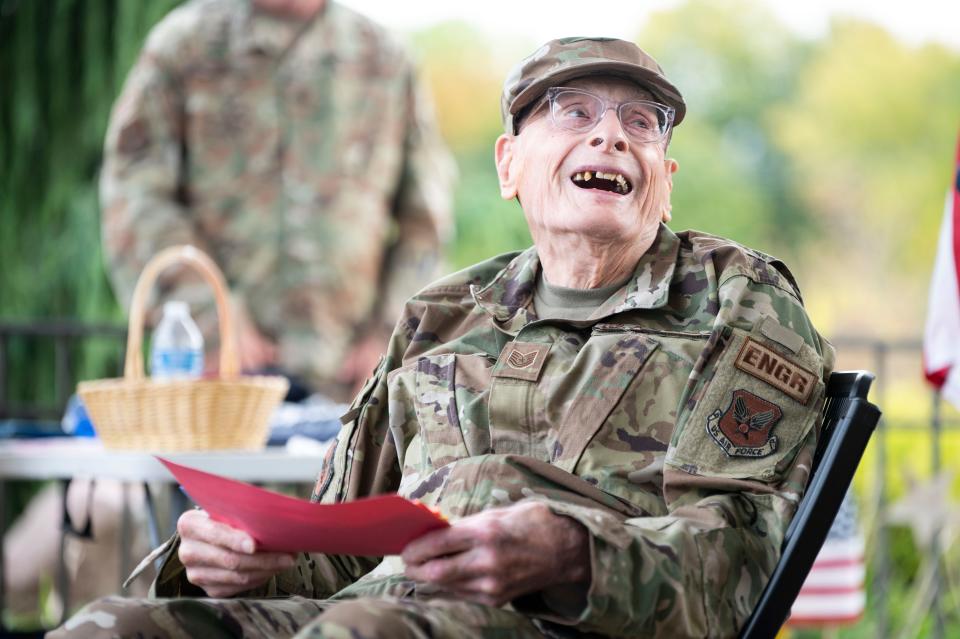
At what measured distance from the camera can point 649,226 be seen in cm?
217

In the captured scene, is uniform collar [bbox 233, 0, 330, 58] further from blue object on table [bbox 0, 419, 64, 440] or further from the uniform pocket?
the uniform pocket

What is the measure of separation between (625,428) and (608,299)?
0.99 ft

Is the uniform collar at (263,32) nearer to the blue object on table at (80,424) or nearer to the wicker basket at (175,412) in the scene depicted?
the blue object on table at (80,424)

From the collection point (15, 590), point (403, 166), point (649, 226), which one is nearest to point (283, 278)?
point (403, 166)

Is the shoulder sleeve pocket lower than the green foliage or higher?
lower

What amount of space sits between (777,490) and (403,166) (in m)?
3.75

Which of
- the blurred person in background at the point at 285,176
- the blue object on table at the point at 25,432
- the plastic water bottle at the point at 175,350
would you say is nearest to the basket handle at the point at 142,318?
the plastic water bottle at the point at 175,350

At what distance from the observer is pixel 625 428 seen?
1.93m

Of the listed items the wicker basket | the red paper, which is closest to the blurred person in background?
the wicker basket

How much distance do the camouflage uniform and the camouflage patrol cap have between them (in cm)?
25

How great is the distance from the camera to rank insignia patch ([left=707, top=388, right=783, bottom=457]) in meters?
1.82

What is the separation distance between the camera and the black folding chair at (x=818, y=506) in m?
1.74

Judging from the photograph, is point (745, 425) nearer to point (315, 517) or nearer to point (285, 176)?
point (315, 517)

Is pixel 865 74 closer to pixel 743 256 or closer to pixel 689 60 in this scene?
pixel 689 60
